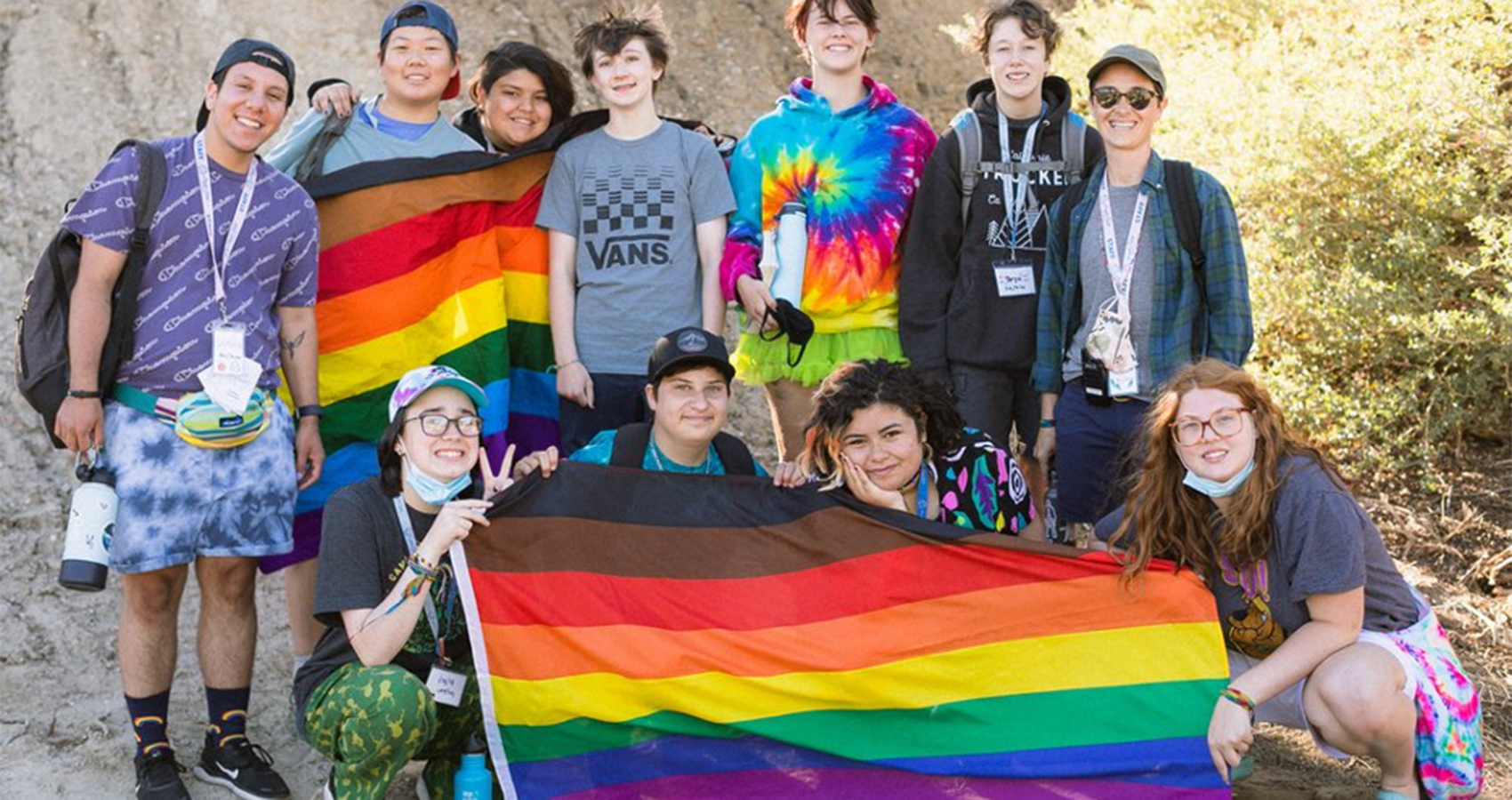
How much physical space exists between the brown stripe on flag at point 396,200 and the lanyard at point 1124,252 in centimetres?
222

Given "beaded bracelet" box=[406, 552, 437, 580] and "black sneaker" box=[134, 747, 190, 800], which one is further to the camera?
"black sneaker" box=[134, 747, 190, 800]

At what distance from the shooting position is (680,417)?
4.84 metres

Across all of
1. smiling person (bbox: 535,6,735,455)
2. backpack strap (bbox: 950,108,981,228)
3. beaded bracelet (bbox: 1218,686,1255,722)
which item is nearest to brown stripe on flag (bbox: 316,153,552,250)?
smiling person (bbox: 535,6,735,455)

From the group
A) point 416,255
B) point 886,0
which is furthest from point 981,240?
point 886,0

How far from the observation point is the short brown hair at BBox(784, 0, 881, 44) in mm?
5328

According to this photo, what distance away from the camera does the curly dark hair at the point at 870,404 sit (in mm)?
4754

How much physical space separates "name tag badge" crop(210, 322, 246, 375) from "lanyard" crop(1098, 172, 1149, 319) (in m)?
2.84

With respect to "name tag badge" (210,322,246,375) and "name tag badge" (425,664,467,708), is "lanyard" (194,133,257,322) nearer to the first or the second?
"name tag badge" (210,322,246,375)

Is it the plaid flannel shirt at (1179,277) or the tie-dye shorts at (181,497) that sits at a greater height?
the plaid flannel shirt at (1179,277)

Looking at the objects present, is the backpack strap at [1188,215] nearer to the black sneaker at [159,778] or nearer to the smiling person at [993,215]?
the smiling person at [993,215]

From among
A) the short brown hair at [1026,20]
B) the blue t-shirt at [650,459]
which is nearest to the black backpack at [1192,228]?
the short brown hair at [1026,20]

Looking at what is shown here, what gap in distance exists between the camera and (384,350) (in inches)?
Answer: 213

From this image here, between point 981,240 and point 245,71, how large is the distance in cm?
254

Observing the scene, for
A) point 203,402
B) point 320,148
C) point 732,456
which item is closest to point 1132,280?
point 732,456
